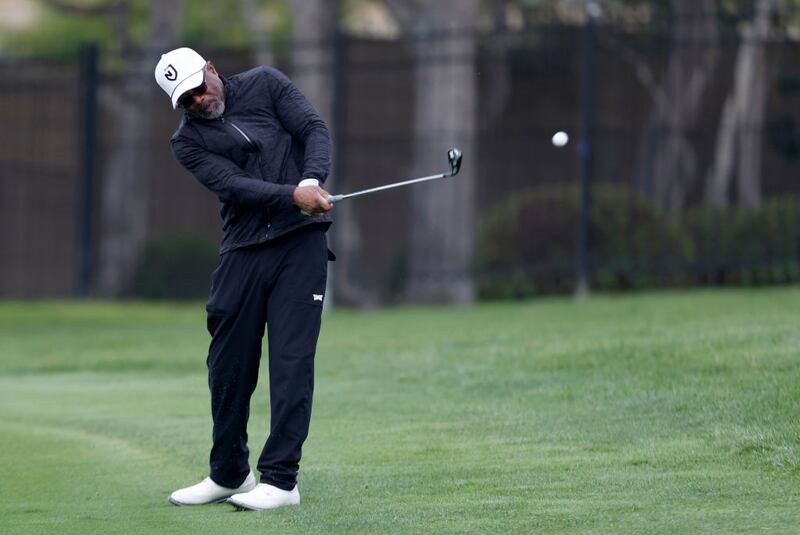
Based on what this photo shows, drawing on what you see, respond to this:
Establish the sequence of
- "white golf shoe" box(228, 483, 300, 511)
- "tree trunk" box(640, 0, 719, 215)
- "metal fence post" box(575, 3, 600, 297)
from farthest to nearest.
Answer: "tree trunk" box(640, 0, 719, 215), "metal fence post" box(575, 3, 600, 297), "white golf shoe" box(228, 483, 300, 511)

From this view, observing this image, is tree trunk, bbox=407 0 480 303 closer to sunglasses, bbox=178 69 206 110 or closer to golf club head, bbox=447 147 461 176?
golf club head, bbox=447 147 461 176

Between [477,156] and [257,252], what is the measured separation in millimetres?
14295

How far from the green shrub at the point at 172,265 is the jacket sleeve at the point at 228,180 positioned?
15.5 meters

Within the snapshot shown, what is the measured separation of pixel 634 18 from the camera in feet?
58.4

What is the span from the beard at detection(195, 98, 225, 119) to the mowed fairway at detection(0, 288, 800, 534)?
5.70ft

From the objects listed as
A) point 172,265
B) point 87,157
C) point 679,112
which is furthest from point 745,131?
→ point 172,265

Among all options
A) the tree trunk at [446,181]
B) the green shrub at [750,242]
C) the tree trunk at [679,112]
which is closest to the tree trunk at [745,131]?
the tree trunk at [679,112]

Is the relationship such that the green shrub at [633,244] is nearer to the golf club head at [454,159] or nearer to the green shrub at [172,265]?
the green shrub at [172,265]

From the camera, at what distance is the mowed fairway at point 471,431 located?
6.23 m

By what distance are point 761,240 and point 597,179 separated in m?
3.30

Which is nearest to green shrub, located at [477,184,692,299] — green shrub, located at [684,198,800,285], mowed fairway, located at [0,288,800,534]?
green shrub, located at [684,198,800,285]

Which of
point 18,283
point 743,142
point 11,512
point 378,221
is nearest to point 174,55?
point 11,512

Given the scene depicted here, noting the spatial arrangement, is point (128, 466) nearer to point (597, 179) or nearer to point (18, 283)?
point (597, 179)

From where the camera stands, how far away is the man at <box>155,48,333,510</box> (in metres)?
6.48
